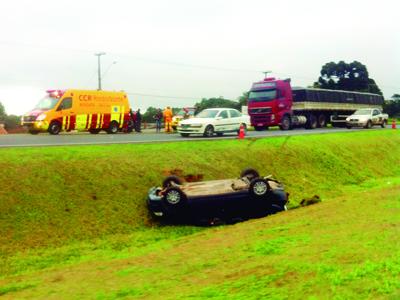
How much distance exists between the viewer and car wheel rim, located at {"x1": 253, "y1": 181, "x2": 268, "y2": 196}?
12.2 m

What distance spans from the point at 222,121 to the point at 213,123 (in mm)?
697

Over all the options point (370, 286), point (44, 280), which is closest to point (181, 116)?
point (44, 280)

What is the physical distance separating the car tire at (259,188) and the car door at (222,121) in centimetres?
1212

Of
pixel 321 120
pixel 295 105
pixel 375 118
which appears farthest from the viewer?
pixel 321 120

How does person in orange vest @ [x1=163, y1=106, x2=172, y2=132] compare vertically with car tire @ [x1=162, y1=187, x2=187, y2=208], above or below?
above

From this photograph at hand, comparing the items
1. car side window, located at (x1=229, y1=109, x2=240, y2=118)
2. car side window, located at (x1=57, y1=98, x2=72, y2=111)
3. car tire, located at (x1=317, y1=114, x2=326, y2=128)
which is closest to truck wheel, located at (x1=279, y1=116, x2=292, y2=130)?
car tire, located at (x1=317, y1=114, x2=326, y2=128)

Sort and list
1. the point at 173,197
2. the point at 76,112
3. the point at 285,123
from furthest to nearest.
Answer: the point at 285,123 → the point at 76,112 → the point at 173,197

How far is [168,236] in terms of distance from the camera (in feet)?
36.1

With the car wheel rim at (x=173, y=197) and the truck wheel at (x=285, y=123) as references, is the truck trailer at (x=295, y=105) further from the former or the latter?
the car wheel rim at (x=173, y=197)

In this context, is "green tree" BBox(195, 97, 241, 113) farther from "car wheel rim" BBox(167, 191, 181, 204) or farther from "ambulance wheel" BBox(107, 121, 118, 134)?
"car wheel rim" BBox(167, 191, 181, 204)

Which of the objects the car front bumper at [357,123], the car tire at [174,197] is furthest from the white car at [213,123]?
the car front bumper at [357,123]

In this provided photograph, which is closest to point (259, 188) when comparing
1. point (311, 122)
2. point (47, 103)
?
point (47, 103)

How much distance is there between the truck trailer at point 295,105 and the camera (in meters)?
31.6

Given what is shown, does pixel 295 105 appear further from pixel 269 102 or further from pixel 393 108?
pixel 393 108
